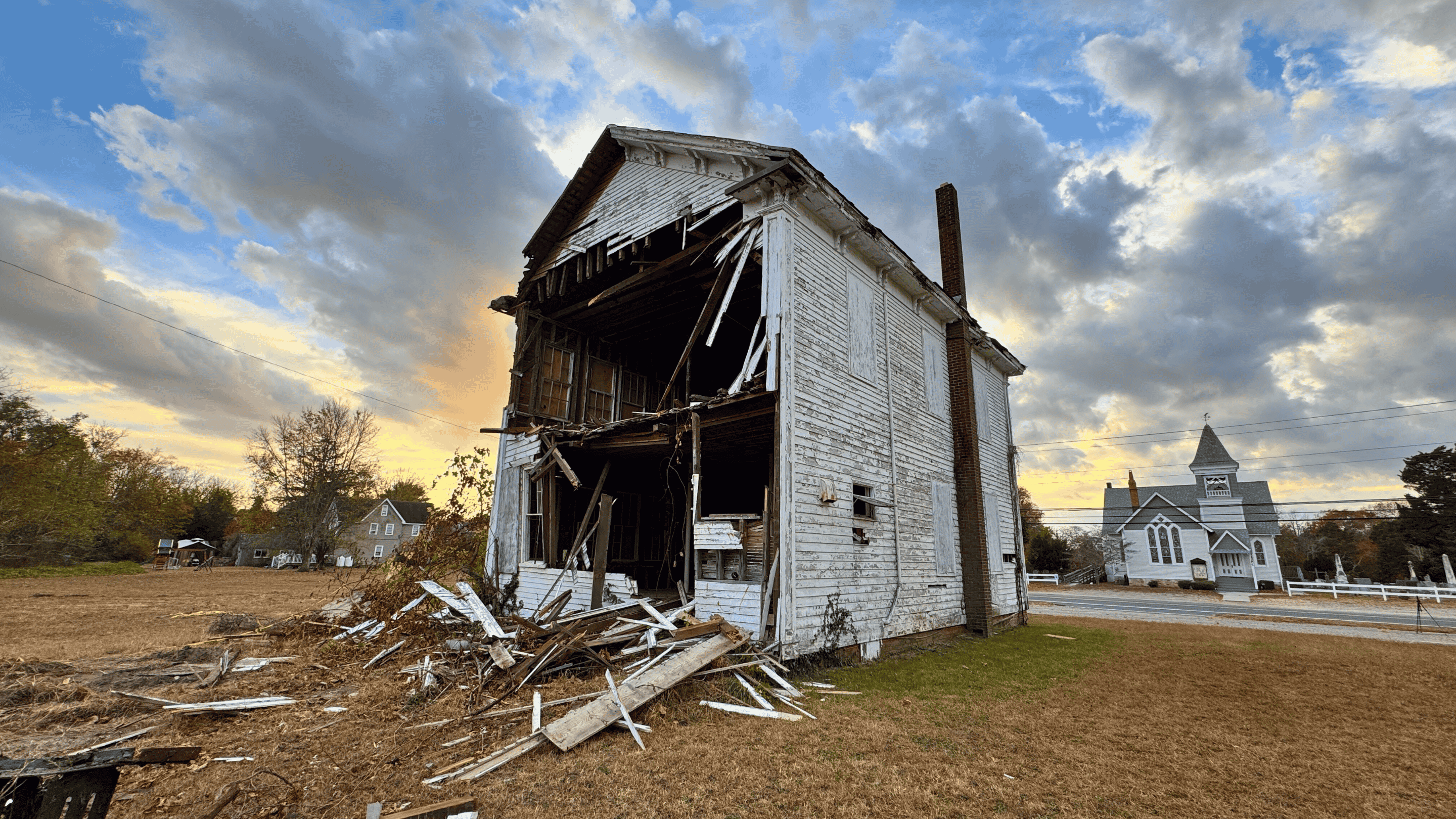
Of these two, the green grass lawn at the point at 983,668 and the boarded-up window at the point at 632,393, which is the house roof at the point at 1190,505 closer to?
the green grass lawn at the point at 983,668

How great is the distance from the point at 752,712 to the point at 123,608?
20.0 metres

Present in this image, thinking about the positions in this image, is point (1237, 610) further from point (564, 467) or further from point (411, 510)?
point (411, 510)

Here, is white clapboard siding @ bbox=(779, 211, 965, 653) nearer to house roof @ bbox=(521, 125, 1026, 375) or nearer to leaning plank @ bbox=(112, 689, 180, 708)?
house roof @ bbox=(521, 125, 1026, 375)

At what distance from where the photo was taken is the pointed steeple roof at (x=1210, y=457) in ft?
145

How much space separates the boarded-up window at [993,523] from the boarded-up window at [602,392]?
34.5 feet

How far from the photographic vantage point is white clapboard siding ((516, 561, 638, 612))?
10734mm

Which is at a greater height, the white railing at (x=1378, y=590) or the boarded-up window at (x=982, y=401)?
the boarded-up window at (x=982, y=401)

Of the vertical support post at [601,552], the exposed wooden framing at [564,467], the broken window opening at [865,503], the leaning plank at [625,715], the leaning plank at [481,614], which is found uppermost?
the exposed wooden framing at [564,467]

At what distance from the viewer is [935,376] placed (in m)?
14.9

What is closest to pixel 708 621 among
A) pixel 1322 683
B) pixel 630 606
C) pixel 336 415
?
pixel 630 606

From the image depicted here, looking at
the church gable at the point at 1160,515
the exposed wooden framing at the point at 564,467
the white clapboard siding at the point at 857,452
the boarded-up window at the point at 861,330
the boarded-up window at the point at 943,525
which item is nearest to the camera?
the white clapboard siding at the point at 857,452

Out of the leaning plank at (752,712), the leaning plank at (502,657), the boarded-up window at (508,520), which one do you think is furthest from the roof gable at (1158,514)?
the leaning plank at (502,657)

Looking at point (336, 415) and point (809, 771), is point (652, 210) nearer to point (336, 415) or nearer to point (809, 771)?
point (809, 771)

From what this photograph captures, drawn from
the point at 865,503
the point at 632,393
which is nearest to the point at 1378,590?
the point at 865,503
